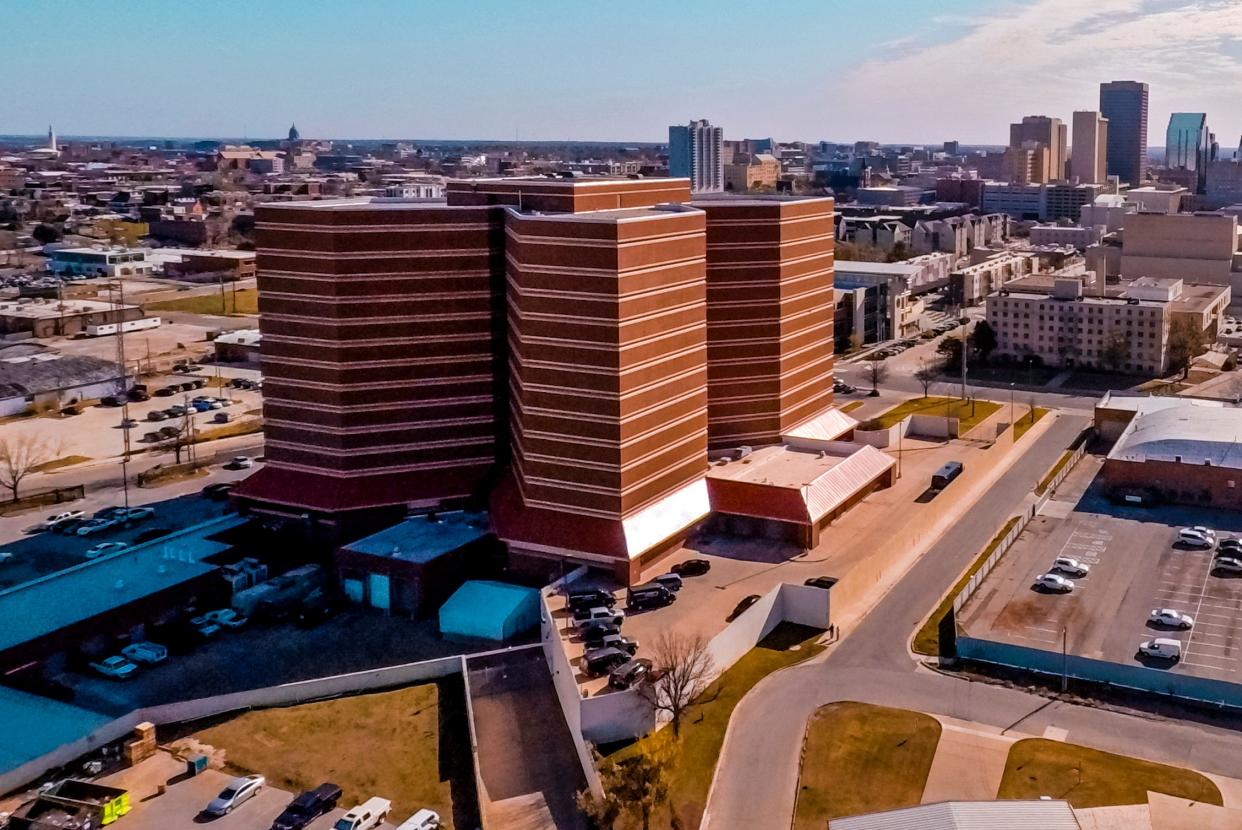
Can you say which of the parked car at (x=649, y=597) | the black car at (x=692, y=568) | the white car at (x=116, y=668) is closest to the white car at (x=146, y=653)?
the white car at (x=116, y=668)

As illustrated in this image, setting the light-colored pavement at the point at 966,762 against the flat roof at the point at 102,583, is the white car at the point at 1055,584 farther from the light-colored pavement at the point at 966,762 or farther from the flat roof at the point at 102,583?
the flat roof at the point at 102,583

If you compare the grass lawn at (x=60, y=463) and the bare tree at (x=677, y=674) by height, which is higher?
the grass lawn at (x=60, y=463)

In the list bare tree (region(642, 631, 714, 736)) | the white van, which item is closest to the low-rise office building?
bare tree (region(642, 631, 714, 736))

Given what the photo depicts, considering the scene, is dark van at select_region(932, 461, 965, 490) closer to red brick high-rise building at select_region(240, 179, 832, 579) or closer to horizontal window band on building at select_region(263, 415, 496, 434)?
red brick high-rise building at select_region(240, 179, 832, 579)

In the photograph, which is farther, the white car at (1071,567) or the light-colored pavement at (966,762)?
the white car at (1071,567)

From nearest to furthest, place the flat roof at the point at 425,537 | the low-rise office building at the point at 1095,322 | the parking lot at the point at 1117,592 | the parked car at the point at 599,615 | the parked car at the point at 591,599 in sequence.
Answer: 1. the parking lot at the point at 1117,592
2. the parked car at the point at 599,615
3. the parked car at the point at 591,599
4. the flat roof at the point at 425,537
5. the low-rise office building at the point at 1095,322

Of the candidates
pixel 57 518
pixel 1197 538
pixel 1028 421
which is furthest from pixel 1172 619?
pixel 57 518
